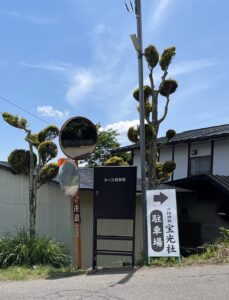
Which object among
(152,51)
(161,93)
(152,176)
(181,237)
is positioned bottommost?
(181,237)

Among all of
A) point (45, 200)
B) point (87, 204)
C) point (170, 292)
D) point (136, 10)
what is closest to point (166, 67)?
point (136, 10)

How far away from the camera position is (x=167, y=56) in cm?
1263

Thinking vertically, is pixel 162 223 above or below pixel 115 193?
below

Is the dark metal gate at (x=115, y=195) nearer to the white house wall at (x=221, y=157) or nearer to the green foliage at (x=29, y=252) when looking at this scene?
the green foliage at (x=29, y=252)

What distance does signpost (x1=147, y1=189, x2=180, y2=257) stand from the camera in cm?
908

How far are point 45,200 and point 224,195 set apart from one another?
5907 mm

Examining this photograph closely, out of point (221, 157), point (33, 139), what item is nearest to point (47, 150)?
point (33, 139)

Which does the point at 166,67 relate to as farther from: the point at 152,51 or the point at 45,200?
the point at 45,200

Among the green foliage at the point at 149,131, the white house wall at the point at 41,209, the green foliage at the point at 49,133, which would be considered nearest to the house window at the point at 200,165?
the green foliage at the point at 149,131

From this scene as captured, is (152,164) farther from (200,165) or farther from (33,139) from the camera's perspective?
(200,165)

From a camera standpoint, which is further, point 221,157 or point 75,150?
point 221,157

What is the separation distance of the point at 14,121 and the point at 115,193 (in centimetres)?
396

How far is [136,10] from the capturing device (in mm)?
10055

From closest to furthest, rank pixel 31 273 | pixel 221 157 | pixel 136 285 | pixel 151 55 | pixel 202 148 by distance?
1. pixel 136 285
2. pixel 31 273
3. pixel 151 55
4. pixel 221 157
5. pixel 202 148
